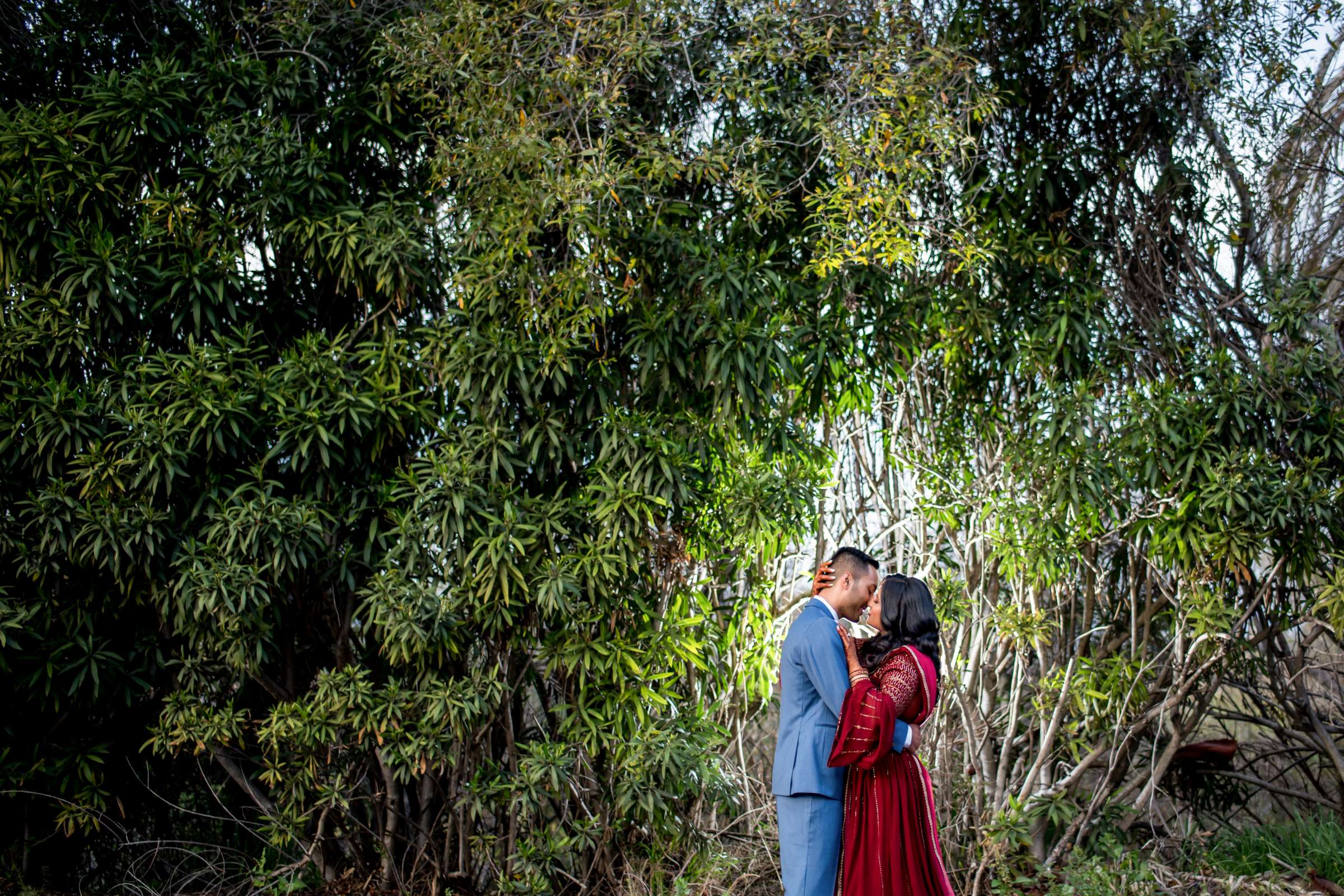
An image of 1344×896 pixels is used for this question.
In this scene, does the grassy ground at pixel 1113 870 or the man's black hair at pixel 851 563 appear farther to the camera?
the grassy ground at pixel 1113 870

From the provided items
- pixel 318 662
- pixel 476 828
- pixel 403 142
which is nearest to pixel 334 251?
pixel 403 142

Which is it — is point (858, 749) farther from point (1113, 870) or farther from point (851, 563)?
point (1113, 870)

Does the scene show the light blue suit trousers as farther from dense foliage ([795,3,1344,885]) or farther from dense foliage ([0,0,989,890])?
dense foliage ([795,3,1344,885])

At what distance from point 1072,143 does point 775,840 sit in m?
3.14

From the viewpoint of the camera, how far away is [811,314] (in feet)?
14.6

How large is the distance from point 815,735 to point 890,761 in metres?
0.23

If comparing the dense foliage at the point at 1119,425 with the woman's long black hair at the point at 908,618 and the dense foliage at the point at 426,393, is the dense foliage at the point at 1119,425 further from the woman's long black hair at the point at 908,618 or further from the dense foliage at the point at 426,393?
the woman's long black hair at the point at 908,618

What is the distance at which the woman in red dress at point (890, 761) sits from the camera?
3027mm

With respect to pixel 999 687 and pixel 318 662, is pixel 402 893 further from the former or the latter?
pixel 999 687

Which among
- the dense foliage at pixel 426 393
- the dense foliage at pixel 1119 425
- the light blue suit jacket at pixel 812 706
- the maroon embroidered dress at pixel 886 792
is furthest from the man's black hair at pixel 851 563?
the dense foliage at pixel 1119 425

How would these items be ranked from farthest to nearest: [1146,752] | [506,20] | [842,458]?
[842,458] → [1146,752] → [506,20]

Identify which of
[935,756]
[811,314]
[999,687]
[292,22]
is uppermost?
[292,22]

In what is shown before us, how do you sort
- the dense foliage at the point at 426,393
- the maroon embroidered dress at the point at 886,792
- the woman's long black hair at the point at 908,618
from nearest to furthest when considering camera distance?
the maroon embroidered dress at the point at 886,792 → the woman's long black hair at the point at 908,618 → the dense foliage at the point at 426,393

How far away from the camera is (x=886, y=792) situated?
311 centimetres
